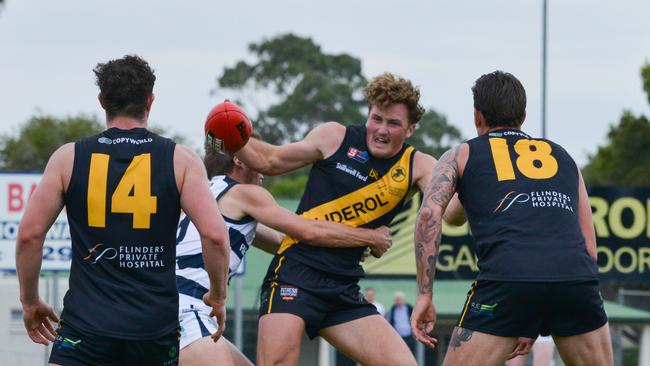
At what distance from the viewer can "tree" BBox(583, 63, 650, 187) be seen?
47.0 metres

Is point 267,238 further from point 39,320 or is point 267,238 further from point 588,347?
point 588,347

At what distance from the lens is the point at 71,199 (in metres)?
6.22

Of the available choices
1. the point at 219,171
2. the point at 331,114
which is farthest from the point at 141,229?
the point at 331,114

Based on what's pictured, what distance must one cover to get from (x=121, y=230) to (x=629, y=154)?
43.3 meters

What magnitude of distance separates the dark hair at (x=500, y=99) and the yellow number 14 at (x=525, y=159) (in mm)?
143

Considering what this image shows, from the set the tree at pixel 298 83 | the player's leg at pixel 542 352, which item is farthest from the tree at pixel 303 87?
the player's leg at pixel 542 352

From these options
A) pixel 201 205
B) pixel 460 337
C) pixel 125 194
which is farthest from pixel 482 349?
pixel 125 194

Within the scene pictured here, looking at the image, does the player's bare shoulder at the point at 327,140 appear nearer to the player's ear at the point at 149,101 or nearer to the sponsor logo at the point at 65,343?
the player's ear at the point at 149,101

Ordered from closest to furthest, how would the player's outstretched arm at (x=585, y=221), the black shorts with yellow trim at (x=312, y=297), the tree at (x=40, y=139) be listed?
the player's outstretched arm at (x=585, y=221)
the black shorts with yellow trim at (x=312, y=297)
the tree at (x=40, y=139)

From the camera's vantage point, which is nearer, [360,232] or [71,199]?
[71,199]

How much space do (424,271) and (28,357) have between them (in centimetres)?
1076

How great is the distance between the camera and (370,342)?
314 inches

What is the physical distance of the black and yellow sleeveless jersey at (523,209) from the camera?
6645 millimetres

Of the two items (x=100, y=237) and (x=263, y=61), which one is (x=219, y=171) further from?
(x=263, y=61)
